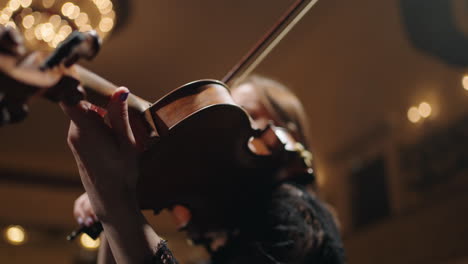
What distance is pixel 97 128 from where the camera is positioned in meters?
0.87

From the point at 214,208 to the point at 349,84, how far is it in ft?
13.0

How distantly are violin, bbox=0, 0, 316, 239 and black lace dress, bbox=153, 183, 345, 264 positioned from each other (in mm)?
104

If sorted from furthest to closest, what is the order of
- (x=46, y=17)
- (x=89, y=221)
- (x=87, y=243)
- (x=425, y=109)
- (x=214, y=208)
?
(x=87, y=243) < (x=425, y=109) < (x=46, y=17) < (x=214, y=208) < (x=89, y=221)

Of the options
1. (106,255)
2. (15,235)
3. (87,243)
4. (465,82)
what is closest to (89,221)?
(106,255)

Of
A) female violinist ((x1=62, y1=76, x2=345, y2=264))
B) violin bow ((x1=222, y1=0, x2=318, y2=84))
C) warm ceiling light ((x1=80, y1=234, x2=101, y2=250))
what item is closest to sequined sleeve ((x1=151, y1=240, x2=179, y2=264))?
female violinist ((x1=62, y1=76, x2=345, y2=264))

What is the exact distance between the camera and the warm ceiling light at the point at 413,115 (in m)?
4.41

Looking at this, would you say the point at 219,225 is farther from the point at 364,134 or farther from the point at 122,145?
the point at 364,134

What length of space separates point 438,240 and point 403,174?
70 centimetres

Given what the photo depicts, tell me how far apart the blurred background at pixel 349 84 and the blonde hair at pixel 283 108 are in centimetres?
168

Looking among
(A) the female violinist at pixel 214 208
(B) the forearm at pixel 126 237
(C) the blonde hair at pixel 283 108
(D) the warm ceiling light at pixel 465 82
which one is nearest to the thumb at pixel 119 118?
(A) the female violinist at pixel 214 208

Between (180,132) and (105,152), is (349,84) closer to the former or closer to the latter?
(180,132)

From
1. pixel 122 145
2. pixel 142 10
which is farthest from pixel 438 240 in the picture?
pixel 122 145

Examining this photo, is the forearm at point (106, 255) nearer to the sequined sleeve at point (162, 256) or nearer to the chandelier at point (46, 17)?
the sequined sleeve at point (162, 256)

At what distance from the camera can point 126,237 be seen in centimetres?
87
